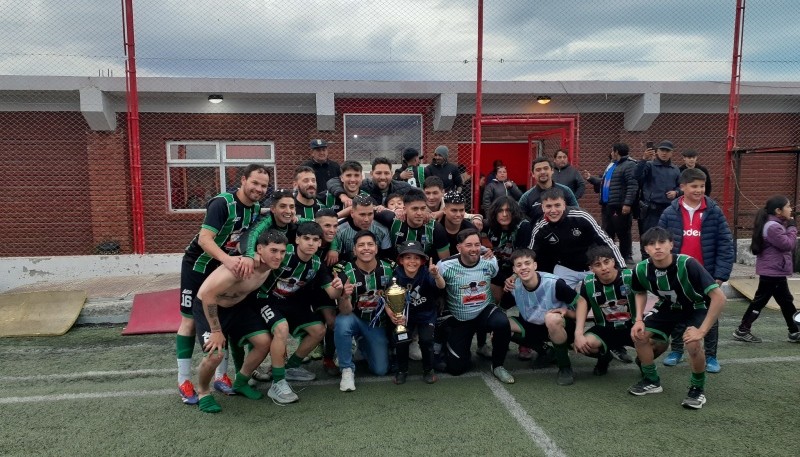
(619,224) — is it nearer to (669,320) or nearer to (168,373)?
(669,320)

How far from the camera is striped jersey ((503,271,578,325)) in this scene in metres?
4.10

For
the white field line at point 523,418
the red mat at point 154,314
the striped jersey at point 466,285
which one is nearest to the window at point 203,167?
the red mat at point 154,314

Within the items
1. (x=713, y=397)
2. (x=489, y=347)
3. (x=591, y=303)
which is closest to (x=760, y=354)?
(x=713, y=397)

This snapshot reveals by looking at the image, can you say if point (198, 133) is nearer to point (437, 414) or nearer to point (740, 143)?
point (437, 414)

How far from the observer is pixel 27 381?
4.12m

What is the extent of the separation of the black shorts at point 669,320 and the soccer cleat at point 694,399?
1.22 feet

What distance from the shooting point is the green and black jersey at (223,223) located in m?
3.65

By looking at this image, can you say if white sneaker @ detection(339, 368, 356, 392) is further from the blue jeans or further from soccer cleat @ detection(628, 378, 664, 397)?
soccer cleat @ detection(628, 378, 664, 397)

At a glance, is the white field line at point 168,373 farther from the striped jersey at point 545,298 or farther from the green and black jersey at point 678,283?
the green and black jersey at point 678,283

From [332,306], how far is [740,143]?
10.0 metres

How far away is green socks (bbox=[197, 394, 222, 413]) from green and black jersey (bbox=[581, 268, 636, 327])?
106 inches

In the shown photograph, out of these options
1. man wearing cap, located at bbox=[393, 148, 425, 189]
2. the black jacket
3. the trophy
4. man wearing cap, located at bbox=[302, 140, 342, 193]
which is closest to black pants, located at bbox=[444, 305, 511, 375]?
the trophy

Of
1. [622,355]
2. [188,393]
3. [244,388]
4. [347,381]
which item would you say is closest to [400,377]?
[347,381]

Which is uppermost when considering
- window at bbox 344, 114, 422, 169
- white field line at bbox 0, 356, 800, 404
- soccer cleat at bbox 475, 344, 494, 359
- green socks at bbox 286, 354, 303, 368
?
window at bbox 344, 114, 422, 169
